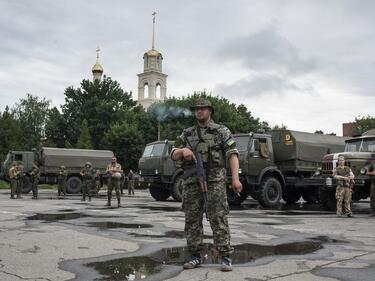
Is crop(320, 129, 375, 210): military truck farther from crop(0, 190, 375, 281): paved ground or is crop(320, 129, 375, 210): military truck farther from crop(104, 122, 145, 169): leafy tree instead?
crop(104, 122, 145, 169): leafy tree

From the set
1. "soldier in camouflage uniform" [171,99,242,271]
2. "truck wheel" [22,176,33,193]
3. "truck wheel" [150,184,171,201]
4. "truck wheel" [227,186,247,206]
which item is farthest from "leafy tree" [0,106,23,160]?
"soldier in camouflage uniform" [171,99,242,271]

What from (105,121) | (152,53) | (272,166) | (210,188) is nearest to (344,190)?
(272,166)

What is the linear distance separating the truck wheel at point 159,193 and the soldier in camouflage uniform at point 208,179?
48.9 ft

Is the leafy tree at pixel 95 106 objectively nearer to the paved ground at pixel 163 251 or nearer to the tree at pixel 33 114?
the tree at pixel 33 114

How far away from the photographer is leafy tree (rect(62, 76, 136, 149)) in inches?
2516

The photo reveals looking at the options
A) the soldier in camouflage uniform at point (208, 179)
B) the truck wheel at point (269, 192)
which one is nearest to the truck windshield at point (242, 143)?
the truck wheel at point (269, 192)

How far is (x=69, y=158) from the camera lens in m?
27.5

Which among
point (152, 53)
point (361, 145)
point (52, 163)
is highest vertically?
point (152, 53)

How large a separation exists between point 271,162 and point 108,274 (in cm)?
1178

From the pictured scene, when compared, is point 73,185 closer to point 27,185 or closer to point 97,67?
point 27,185

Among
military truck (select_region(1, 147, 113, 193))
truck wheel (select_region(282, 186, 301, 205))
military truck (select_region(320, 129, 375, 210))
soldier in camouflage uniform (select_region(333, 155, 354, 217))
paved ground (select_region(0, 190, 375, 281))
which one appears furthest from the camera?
military truck (select_region(1, 147, 113, 193))

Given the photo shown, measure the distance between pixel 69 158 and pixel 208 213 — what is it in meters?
23.2

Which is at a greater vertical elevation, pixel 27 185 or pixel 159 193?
pixel 27 185

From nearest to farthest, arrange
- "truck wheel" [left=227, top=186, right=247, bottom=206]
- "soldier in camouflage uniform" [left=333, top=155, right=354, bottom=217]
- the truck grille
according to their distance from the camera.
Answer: "soldier in camouflage uniform" [left=333, top=155, right=354, bottom=217]
the truck grille
"truck wheel" [left=227, top=186, right=247, bottom=206]
